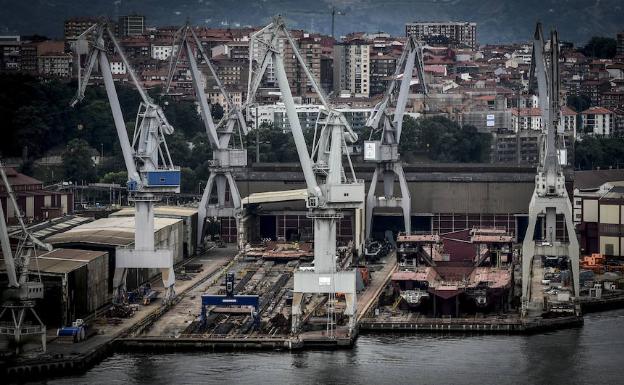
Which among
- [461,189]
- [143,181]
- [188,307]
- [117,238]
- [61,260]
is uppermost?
[143,181]

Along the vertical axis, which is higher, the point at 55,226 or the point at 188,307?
the point at 55,226

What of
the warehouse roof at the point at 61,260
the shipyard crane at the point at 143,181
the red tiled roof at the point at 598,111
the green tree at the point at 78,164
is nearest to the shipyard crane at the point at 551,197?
the shipyard crane at the point at 143,181

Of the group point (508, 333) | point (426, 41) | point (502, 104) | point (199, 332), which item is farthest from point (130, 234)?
point (426, 41)

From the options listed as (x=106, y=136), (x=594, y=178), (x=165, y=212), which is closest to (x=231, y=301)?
(x=165, y=212)

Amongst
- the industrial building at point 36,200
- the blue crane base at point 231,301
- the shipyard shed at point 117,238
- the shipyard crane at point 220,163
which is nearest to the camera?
the blue crane base at point 231,301

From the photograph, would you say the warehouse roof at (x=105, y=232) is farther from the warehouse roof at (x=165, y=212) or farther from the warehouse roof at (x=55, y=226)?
the warehouse roof at (x=165, y=212)

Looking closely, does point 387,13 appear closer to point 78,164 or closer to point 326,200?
point 78,164
